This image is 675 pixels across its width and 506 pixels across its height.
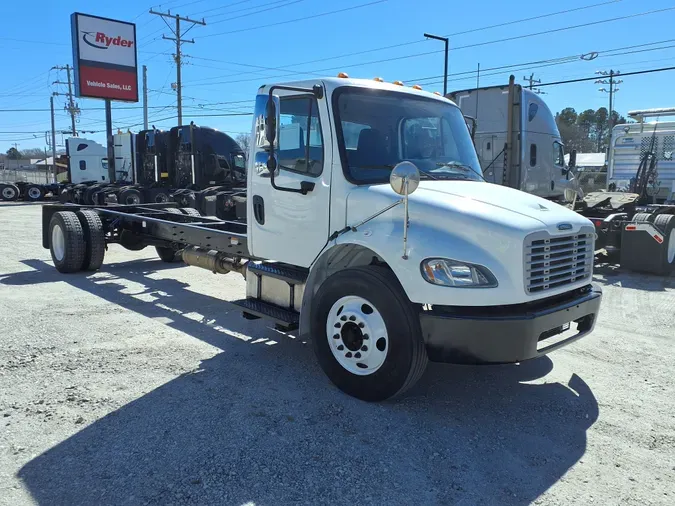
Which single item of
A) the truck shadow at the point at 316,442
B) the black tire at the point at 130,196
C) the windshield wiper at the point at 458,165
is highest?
the windshield wiper at the point at 458,165

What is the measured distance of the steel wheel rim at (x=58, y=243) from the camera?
918 centimetres

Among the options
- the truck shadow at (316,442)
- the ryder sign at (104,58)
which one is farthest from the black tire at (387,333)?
the ryder sign at (104,58)

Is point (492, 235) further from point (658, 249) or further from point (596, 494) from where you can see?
point (658, 249)

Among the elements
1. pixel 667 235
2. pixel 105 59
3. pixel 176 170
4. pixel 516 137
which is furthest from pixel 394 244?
pixel 105 59

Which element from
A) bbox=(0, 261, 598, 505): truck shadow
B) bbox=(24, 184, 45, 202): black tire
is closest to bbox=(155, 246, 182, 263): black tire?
bbox=(0, 261, 598, 505): truck shadow

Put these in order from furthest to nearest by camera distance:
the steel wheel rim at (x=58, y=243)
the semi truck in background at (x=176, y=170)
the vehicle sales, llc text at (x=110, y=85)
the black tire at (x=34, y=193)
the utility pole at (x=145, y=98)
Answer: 1. the utility pole at (x=145, y=98)
2. the black tire at (x=34, y=193)
3. the vehicle sales, llc text at (x=110, y=85)
4. the semi truck in background at (x=176, y=170)
5. the steel wheel rim at (x=58, y=243)

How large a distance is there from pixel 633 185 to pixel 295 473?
43.2 feet

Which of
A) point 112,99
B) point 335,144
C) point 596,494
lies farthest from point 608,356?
point 112,99

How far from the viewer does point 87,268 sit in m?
9.21

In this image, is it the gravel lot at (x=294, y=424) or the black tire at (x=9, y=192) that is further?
the black tire at (x=9, y=192)

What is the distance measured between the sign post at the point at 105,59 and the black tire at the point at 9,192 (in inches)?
341

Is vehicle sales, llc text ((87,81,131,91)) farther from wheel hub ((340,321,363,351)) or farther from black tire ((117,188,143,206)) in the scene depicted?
wheel hub ((340,321,363,351))

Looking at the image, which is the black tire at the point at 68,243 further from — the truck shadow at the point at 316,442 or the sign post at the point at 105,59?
the sign post at the point at 105,59

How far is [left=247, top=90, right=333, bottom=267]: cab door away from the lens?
452cm
